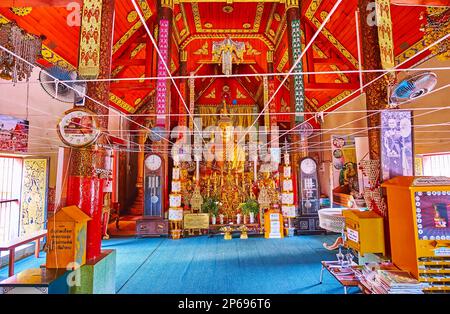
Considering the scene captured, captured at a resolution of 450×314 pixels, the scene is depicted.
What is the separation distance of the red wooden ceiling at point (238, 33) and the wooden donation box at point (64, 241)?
15.4 ft

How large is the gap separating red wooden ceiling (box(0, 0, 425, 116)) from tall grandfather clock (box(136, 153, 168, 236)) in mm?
2311

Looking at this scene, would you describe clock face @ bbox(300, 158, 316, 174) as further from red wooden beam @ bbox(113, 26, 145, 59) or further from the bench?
red wooden beam @ bbox(113, 26, 145, 59)

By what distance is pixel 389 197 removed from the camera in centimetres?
291

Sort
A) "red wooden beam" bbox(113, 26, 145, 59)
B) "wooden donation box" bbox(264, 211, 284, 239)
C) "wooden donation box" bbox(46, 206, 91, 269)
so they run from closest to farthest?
1. "wooden donation box" bbox(46, 206, 91, 269)
2. "wooden donation box" bbox(264, 211, 284, 239)
3. "red wooden beam" bbox(113, 26, 145, 59)

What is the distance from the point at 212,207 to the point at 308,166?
2897mm

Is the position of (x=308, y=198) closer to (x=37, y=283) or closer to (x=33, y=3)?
(x=37, y=283)

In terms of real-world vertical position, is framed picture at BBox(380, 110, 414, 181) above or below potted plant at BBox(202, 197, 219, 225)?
above

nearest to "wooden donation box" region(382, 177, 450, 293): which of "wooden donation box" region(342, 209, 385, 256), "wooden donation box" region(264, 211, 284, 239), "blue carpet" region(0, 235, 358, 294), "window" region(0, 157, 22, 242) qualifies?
"wooden donation box" region(342, 209, 385, 256)

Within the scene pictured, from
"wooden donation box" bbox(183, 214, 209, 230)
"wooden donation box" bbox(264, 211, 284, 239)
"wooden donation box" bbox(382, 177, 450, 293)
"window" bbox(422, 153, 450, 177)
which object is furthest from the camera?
"wooden donation box" bbox(183, 214, 209, 230)

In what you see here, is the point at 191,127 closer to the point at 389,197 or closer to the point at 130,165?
the point at 130,165

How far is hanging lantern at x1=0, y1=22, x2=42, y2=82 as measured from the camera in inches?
144

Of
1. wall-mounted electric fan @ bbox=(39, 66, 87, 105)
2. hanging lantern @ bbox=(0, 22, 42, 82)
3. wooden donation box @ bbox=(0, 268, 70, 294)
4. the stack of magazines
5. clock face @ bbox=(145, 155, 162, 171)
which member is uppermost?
hanging lantern @ bbox=(0, 22, 42, 82)
